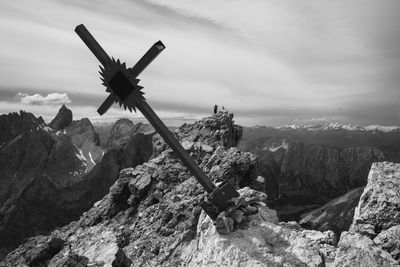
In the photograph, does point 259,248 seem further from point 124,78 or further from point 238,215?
point 124,78

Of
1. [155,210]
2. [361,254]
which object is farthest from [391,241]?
[155,210]

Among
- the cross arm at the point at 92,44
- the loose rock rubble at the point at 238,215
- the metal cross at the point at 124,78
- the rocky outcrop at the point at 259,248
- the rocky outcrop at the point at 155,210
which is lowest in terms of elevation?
the rocky outcrop at the point at 155,210

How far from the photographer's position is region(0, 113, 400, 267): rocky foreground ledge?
572 inches

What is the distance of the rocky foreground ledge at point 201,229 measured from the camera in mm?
14531

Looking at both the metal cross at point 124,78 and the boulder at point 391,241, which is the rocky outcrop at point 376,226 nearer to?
the boulder at point 391,241

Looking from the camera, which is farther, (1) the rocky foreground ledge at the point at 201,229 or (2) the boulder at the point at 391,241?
(1) the rocky foreground ledge at the point at 201,229

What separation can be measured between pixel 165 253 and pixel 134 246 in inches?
241

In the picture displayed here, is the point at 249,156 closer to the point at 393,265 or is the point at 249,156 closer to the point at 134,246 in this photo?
the point at 134,246

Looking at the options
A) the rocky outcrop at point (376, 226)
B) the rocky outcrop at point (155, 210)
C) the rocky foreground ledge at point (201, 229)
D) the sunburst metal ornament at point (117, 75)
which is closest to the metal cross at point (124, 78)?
the sunburst metal ornament at point (117, 75)

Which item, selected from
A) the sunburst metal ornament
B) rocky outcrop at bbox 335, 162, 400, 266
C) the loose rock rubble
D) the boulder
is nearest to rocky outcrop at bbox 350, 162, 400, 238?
rocky outcrop at bbox 335, 162, 400, 266

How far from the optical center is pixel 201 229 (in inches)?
677

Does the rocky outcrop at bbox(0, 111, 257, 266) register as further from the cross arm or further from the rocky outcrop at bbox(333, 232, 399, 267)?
the rocky outcrop at bbox(333, 232, 399, 267)

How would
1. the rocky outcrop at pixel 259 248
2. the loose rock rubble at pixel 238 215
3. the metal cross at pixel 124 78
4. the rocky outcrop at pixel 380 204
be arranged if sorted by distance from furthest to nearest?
the rocky outcrop at pixel 380 204, the loose rock rubble at pixel 238 215, the metal cross at pixel 124 78, the rocky outcrop at pixel 259 248

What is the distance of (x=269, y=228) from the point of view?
15844mm
